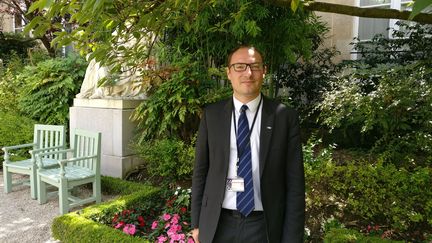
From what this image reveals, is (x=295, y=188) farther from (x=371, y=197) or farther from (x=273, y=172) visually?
(x=371, y=197)

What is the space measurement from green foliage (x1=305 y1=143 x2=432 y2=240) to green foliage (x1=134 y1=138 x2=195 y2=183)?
182 cm

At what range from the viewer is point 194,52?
6.12 meters

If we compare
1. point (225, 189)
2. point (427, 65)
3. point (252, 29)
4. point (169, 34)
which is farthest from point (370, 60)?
point (225, 189)

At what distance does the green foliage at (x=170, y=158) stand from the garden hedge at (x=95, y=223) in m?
0.41

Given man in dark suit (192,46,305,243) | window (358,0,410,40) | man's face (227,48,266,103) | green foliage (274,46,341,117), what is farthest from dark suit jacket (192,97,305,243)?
window (358,0,410,40)

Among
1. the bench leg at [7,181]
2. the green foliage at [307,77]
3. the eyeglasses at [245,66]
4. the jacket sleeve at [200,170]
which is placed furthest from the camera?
the green foliage at [307,77]

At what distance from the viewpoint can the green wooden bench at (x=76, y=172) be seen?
4590 mm

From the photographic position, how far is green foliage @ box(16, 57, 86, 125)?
24.4 feet

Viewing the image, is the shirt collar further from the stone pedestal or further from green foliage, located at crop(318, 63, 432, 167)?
the stone pedestal

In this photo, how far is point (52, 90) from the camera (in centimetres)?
746

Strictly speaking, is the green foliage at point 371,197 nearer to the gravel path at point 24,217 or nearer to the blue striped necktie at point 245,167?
the blue striped necktie at point 245,167

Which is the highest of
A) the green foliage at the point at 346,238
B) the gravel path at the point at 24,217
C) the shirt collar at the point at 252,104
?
the shirt collar at the point at 252,104

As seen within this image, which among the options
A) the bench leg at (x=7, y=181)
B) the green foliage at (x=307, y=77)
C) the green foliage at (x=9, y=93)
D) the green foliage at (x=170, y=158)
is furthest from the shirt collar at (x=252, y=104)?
the green foliage at (x=9, y=93)

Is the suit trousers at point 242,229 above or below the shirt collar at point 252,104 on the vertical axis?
below
